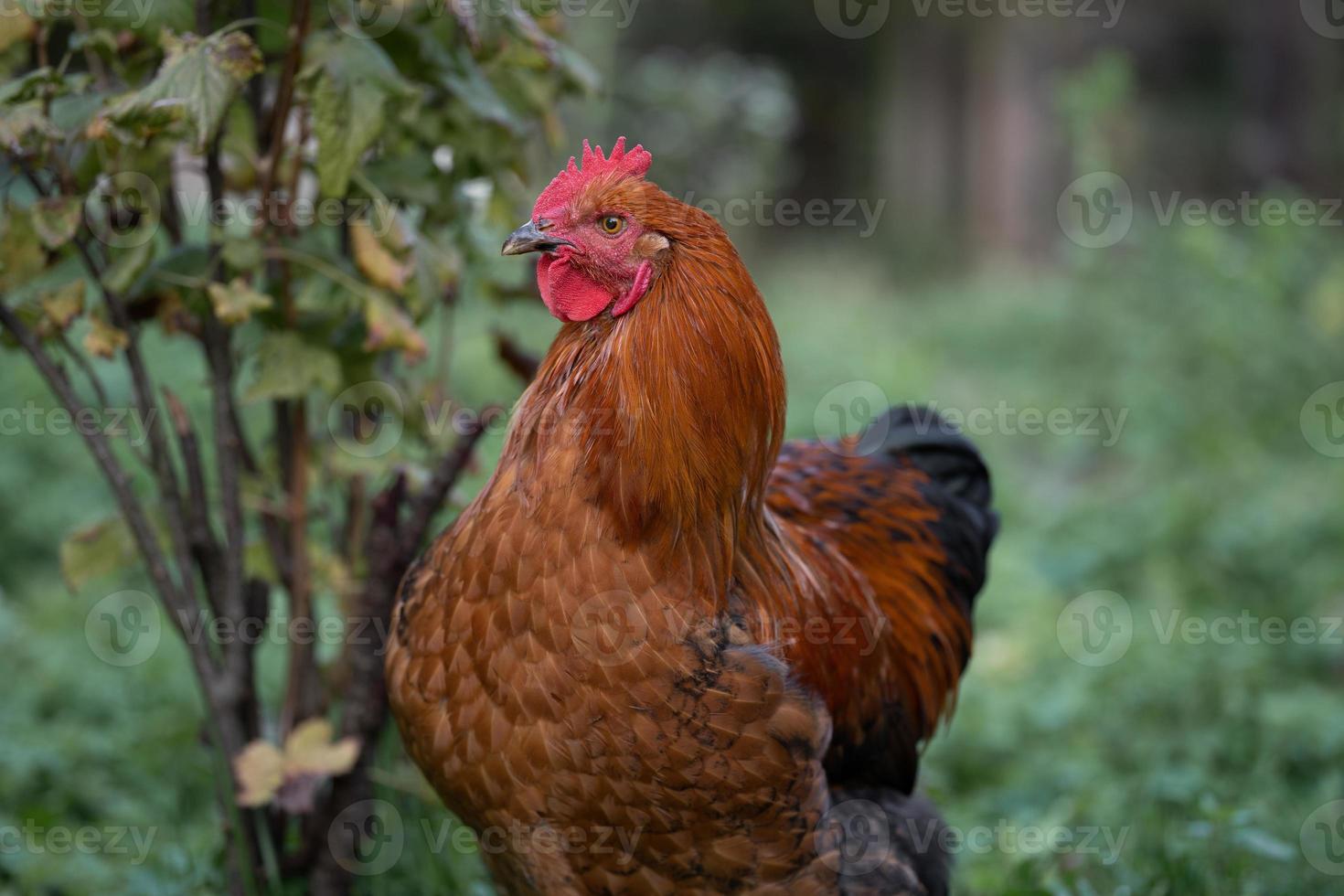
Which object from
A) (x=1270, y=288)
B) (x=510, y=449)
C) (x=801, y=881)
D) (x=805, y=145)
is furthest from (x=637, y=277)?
(x=805, y=145)

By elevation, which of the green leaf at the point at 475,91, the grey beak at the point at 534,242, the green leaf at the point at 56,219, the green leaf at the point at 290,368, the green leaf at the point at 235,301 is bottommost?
the green leaf at the point at 290,368

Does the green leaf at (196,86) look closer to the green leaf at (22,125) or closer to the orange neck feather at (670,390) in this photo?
the green leaf at (22,125)

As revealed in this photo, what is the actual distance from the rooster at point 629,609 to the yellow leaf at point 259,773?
1.40 feet

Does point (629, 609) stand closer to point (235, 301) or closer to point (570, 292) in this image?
point (570, 292)

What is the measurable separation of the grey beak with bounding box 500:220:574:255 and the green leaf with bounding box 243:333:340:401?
677mm

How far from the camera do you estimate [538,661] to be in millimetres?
2186

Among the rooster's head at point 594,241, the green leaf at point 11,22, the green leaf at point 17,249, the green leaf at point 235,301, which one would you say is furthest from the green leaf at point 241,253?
the rooster's head at point 594,241

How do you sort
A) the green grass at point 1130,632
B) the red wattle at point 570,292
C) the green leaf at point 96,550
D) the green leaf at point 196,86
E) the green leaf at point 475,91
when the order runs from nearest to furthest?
the green leaf at point 196,86
the red wattle at point 570,292
the green leaf at point 475,91
the green leaf at point 96,550
the green grass at point 1130,632

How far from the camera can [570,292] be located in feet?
7.30

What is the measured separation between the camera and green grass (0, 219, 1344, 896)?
3.37 metres

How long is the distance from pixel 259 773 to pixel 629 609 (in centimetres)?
109

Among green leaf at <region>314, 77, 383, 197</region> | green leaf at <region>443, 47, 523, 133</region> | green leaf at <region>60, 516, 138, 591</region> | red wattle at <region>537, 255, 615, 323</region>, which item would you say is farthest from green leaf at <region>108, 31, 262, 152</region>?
green leaf at <region>60, 516, 138, 591</region>

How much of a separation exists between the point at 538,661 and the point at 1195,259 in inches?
243

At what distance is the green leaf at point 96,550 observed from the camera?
9.02 feet
